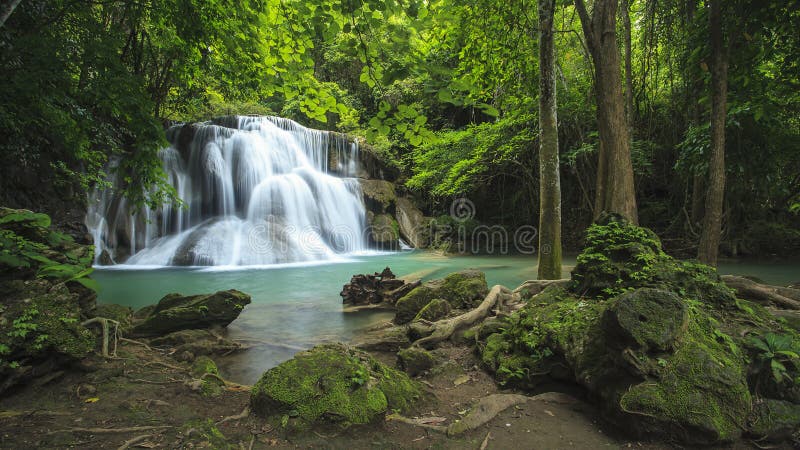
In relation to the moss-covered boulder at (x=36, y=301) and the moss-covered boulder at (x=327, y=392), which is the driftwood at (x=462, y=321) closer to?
the moss-covered boulder at (x=327, y=392)

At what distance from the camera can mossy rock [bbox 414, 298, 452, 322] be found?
5.18 meters

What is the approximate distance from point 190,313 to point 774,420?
5.45 m

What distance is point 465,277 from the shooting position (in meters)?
6.15

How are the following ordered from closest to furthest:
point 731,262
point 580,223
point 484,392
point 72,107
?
point 484,392, point 72,107, point 731,262, point 580,223

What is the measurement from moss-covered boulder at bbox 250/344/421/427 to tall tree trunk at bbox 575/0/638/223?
3919 millimetres

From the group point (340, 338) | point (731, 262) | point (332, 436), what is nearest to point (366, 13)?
point (332, 436)

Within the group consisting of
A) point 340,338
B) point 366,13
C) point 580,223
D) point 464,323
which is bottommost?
point 340,338

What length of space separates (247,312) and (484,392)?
16.1 ft

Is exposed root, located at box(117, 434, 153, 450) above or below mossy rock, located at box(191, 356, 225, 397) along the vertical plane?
above

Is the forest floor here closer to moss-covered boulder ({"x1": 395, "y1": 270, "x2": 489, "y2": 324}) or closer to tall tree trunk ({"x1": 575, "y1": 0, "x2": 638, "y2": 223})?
moss-covered boulder ({"x1": 395, "y1": 270, "x2": 489, "y2": 324})

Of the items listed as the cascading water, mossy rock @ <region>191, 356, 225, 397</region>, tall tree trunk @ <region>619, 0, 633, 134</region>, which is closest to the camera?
mossy rock @ <region>191, 356, 225, 397</region>

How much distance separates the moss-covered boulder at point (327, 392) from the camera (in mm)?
2494

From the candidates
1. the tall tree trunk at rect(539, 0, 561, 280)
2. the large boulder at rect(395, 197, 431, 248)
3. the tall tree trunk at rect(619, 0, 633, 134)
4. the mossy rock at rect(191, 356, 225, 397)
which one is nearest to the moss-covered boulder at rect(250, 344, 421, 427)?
the mossy rock at rect(191, 356, 225, 397)

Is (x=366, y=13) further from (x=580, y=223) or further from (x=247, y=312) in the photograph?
(x=580, y=223)
